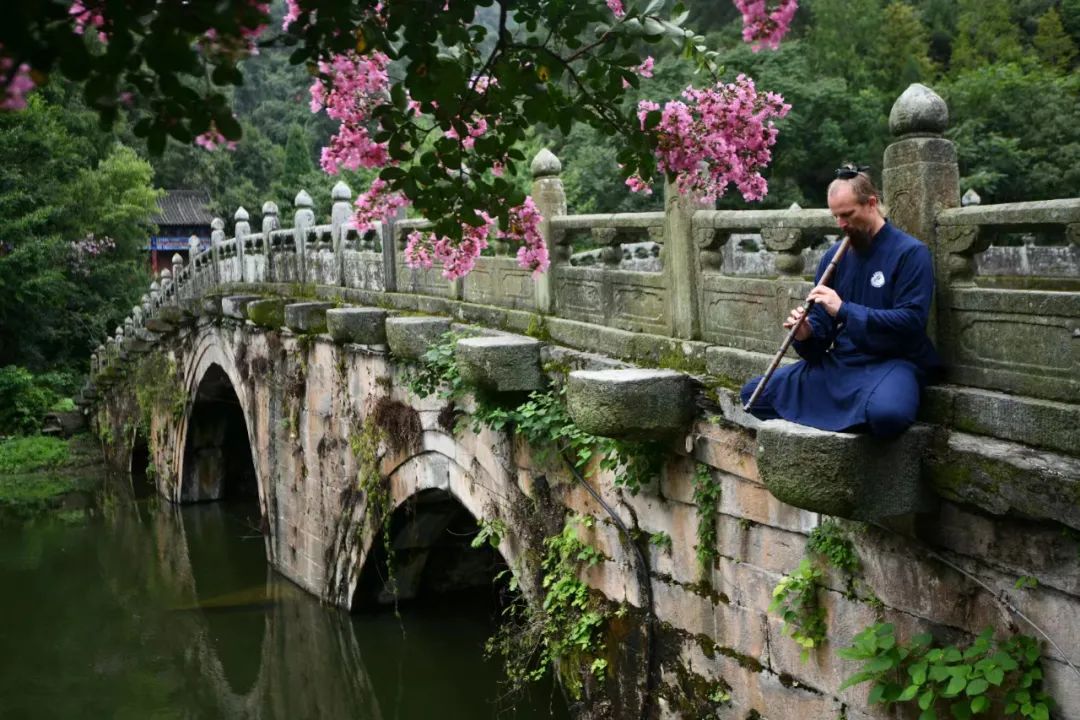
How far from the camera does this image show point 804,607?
4906mm

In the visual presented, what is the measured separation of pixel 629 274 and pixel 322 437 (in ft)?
19.3

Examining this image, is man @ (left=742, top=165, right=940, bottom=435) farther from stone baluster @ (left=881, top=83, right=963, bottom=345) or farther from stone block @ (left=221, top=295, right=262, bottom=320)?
stone block @ (left=221, top=295, right=262, bottom=320)

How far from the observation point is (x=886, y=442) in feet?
13.3

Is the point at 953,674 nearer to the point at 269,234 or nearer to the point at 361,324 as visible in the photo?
the point at 361,324

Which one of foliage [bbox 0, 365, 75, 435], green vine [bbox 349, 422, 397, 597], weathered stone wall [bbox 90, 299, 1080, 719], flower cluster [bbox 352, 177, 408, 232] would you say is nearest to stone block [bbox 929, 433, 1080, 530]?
weathered stone wall [bbox 90, 299, 1080, 719]

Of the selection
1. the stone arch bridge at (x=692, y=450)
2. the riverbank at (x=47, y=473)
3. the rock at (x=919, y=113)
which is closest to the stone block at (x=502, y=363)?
the stone arch bridge at (x=692, y=450)

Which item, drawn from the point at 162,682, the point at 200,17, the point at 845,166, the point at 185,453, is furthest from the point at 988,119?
the point at 200,17

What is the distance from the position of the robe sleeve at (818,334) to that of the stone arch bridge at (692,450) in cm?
34

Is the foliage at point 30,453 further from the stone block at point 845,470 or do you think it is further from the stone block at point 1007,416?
the stone block at point 1007,416

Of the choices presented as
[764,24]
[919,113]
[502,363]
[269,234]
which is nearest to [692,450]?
[502,363]

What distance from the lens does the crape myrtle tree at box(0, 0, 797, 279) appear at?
2373 millimetres

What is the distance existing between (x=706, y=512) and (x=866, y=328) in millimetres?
1810

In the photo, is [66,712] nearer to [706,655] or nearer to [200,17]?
[706,655]

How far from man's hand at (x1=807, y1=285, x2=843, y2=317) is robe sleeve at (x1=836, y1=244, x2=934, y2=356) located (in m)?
0.02
